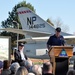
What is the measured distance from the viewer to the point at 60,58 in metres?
6.86

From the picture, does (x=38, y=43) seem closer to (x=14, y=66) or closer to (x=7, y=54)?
(x=7, y=54)

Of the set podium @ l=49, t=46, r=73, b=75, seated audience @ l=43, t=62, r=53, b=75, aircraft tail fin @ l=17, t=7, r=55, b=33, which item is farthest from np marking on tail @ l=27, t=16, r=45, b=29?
seated audience @ l=43, t=62, r=53, b=75

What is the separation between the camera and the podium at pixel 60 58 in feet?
22.0

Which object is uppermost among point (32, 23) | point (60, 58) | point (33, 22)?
point (33, 22)

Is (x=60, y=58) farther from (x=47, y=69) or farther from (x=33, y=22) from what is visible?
(x=33, y=22)

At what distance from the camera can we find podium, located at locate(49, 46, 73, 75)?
22.0ft

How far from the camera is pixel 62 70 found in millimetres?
6836

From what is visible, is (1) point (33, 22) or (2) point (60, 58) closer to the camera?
(2) point (60, 58)

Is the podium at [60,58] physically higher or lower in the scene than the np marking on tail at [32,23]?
lower

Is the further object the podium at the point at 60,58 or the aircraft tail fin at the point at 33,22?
the aircraft tail fin at the point at 33,22

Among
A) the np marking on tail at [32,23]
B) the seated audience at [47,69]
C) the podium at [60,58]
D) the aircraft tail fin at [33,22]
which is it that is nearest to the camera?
the seated audience at [47,69]

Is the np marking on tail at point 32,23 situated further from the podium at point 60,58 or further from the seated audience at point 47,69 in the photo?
the seated audience at point 47,69

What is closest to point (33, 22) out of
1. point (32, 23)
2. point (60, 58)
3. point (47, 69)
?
point (32, 23)

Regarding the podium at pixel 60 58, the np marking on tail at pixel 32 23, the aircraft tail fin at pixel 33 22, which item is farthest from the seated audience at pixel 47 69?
the np marking on tail at pixel 32 23
